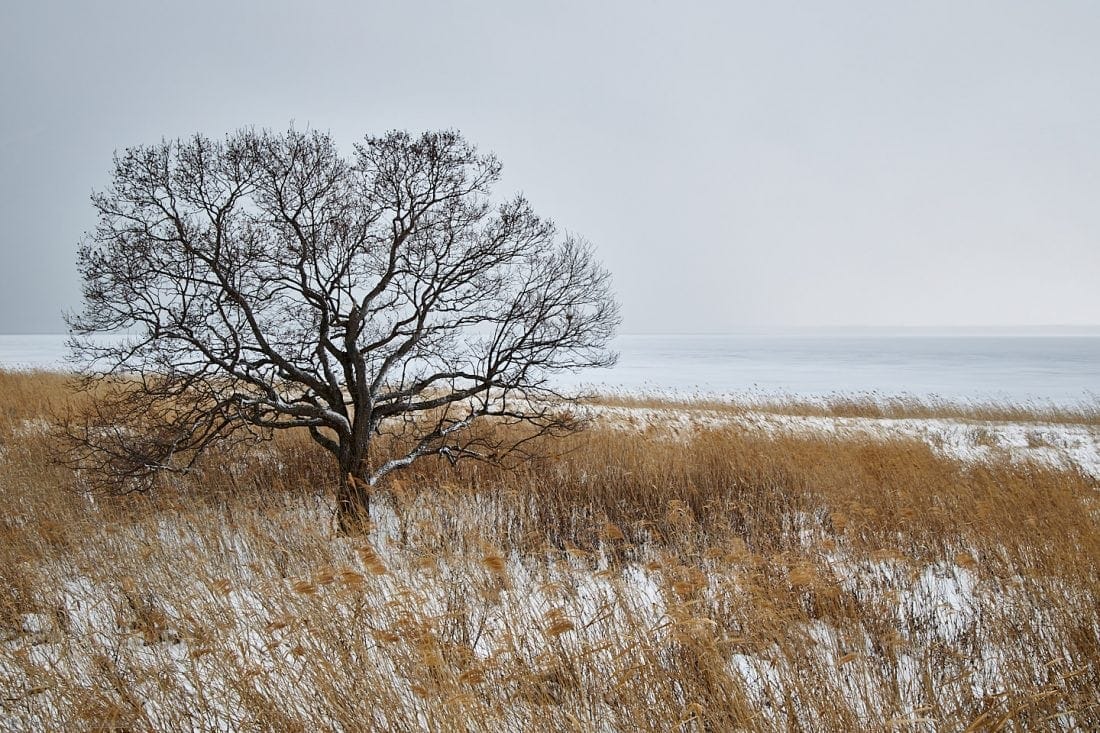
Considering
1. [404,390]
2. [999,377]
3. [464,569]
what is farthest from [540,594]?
[999,377]

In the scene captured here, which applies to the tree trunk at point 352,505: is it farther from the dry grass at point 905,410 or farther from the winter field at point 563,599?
the dry grass at point 905,410

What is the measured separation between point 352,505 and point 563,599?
279 cm

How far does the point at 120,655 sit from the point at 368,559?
191 centimetres

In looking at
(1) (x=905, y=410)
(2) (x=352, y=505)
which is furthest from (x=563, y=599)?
(1) (x=905, y=410)

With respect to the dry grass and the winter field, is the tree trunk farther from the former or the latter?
the dry grass

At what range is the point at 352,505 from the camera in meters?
5.90

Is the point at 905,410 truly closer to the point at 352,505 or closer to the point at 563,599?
the point at 563,599

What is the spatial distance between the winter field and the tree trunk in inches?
10.3

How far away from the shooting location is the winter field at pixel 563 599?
2779mm

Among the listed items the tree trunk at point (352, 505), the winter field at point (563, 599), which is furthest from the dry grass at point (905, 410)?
the tree trunk at point (352, 505)

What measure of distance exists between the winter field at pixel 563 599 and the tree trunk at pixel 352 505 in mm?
260

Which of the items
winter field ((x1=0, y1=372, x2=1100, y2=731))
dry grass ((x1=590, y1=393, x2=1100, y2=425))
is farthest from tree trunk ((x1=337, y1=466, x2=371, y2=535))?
dry grass ((x1=590, y1=393, x2=1100, y2=425))

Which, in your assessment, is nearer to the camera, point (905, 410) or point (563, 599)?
point (563, 599)

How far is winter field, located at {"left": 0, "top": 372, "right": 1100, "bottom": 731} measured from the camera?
109 inches
